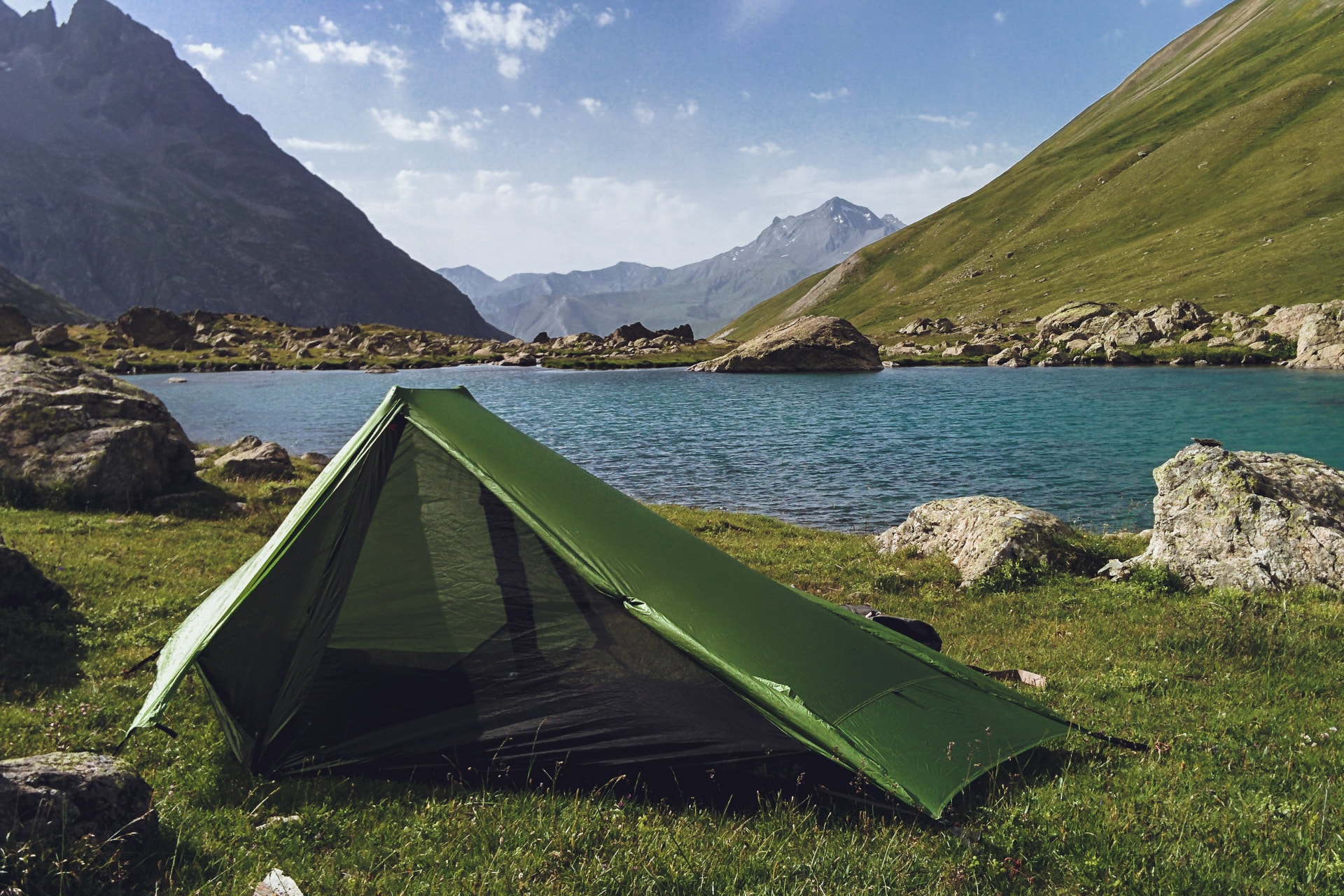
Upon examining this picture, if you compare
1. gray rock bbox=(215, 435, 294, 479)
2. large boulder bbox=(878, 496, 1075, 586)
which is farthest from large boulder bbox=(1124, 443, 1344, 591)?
gray rock bbox=(215, 435, 294, 479)

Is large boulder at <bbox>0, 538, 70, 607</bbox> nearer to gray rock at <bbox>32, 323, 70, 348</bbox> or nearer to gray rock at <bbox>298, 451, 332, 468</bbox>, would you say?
gray rock at <bbox>298, 451, 332, 468</bbox>

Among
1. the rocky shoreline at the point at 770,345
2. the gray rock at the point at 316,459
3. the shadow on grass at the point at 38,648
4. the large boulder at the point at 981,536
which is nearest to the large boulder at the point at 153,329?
the rocky shoreline at the point at 770,345

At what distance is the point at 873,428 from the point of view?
158ft

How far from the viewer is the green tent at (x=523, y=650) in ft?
20.5

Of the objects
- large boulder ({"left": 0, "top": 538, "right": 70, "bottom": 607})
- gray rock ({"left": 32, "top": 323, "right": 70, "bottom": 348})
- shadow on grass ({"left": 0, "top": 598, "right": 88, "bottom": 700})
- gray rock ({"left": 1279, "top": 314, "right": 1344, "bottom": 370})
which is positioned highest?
gray rock ({"left": 32, "top": 323, "right": 70, "bottom": 348})

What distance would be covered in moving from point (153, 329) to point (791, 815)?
157 m

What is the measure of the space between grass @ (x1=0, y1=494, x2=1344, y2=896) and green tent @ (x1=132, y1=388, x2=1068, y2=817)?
393 millimetres

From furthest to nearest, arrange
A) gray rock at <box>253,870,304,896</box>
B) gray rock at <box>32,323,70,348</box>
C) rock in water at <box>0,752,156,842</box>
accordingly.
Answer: gray rock at <box>32,323,70,348</box>
gray rock at <box>253,870,304,896</box>
rock in water at <box>0,752,156,842</box>

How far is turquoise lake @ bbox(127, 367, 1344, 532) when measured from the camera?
2927cm

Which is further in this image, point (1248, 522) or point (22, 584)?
point (1248, 522)

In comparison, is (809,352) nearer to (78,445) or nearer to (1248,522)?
(1248,522)

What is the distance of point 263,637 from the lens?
23.2ft

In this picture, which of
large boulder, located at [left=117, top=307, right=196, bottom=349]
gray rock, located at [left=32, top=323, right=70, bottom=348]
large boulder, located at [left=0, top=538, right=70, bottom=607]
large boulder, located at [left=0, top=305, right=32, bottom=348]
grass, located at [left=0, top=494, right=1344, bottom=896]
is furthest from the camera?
large boulder, located at [left=117, top=307, right=196, bottom=349]

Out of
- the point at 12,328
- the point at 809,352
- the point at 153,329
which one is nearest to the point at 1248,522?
the point at 809,352
